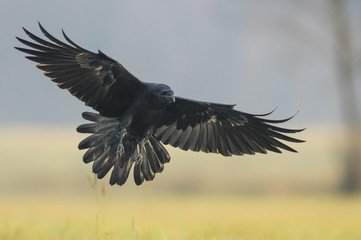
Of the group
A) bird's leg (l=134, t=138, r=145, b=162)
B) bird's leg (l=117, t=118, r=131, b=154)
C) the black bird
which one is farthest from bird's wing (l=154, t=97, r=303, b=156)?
bird's leg (l=117, t=118, r=131, b=154)

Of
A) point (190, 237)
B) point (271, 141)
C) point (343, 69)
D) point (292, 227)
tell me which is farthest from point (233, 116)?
point (343, 69)

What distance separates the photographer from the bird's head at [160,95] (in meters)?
Answer: 4.83

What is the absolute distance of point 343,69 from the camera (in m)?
14.6

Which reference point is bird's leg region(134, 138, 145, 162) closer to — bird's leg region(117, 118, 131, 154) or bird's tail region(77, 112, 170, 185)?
bird's tail region(77, 112, 170, 185)

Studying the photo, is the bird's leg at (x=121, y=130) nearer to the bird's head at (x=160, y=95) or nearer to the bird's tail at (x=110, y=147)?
the bird's tail at (x=110, y=147)

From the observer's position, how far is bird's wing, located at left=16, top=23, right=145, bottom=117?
4.93 metres

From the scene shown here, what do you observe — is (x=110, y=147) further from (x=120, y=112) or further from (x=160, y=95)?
(x=160, y=95)

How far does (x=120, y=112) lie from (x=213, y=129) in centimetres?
109

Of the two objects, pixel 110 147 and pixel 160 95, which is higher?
pixel 160 95

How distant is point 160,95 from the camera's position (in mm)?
4848

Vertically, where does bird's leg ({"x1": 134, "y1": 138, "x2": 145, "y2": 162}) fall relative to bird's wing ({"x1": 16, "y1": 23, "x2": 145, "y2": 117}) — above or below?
below

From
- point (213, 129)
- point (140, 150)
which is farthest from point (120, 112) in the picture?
point (213, 129)

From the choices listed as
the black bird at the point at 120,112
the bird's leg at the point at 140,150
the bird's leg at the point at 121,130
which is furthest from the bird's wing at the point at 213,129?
the bird's leg at the point at 121,130

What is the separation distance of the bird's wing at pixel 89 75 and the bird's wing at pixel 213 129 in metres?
0.54
